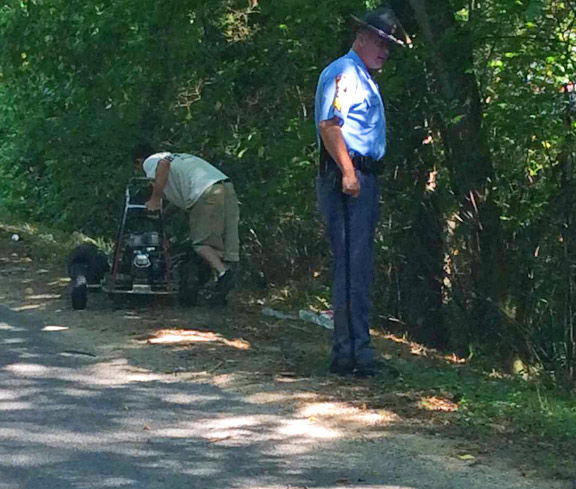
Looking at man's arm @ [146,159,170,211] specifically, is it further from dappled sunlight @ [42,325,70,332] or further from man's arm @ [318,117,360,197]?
man's arm @ [318,117,360,197]

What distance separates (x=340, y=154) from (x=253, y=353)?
1940 mm

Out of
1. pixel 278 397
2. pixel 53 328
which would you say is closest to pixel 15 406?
pixel 278 397

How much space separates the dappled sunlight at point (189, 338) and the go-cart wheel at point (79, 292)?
1.36m

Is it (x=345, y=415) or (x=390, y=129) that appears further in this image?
(x=390, y=129)

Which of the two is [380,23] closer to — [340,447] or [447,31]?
[447,31]

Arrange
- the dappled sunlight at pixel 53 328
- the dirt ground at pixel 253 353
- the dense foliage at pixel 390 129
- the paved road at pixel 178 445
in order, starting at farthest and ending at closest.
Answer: the dappled sunlight at pixel 53 328
the dense foliage at pixel 390 129
the dirt ground at pixel 253 353
the paved road at pixel 178 445

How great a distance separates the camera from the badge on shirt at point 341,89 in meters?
7.25

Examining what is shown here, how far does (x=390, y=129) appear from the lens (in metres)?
Answer: 10.3

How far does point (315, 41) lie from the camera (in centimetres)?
1058

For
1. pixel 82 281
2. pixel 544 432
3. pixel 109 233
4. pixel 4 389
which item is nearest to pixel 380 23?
pixel 544 432

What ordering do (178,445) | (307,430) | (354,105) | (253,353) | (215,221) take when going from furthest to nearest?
(215,221) < (253,353) < (354,105) < (307,430) < (178,445)

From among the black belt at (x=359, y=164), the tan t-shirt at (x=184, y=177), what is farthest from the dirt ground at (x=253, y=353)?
the black belt at (x=359, y=164)

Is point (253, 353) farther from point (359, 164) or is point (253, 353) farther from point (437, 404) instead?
point (437, 404)

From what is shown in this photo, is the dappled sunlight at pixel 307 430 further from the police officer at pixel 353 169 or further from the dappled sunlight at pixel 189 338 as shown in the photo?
the dappled sunlight at pixel 189 338
